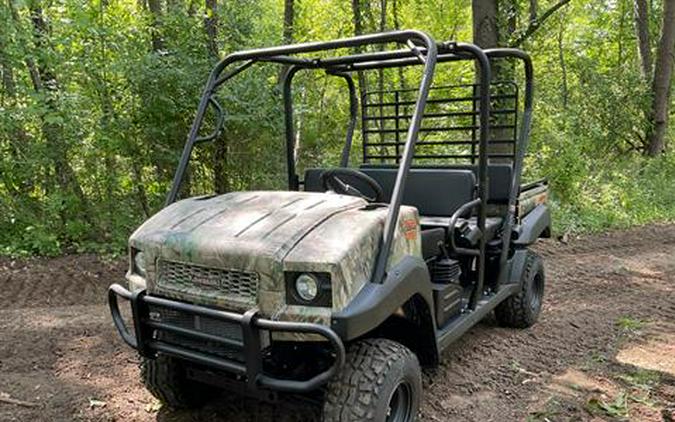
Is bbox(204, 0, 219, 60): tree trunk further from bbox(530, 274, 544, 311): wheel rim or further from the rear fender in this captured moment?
bbox(530, 274, 544, 311): wheel rim

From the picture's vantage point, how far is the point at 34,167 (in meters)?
6.48

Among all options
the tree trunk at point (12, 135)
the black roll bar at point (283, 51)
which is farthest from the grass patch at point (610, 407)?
the tree trunk at point (12, 135)

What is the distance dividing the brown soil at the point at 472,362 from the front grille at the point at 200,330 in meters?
0.64

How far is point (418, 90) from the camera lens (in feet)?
9.02

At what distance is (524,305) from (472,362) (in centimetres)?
81

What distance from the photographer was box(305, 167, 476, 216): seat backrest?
12.2 ft

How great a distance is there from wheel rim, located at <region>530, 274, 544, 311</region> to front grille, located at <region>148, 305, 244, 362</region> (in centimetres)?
279

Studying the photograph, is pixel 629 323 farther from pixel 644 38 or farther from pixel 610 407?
pixel 644 38

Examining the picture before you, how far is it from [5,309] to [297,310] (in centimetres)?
355

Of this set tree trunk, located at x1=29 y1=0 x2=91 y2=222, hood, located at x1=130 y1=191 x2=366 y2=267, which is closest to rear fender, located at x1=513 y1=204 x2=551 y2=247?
hood, located at x1=130 y1=191 x2=366 y2=267

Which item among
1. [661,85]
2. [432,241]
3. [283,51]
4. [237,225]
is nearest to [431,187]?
[432,241]

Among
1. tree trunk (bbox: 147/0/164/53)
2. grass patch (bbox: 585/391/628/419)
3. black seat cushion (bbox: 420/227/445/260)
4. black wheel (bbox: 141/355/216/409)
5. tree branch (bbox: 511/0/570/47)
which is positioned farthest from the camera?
tree branch (bbox: 511/0/570/47)

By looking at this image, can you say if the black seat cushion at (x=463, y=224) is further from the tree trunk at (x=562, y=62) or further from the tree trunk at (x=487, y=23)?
the tree trunk at (x=562, y=62)

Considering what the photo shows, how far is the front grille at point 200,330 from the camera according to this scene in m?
2.39
